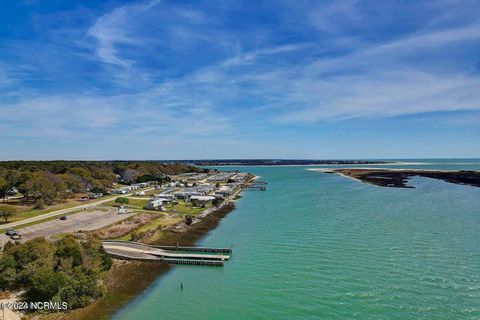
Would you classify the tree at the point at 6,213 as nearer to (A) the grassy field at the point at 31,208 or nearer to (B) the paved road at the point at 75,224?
(A) the grassy field at the point at 31,208

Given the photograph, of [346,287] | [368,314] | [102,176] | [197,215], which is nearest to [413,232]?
[346,287]

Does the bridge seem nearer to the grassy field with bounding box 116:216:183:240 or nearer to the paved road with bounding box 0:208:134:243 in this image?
the grassy field with bounding box 116:216:183:240

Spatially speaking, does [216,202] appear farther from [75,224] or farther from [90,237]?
[90,237]

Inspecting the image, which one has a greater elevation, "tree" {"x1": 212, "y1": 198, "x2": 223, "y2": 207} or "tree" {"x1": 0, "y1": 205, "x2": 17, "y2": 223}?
"tree" {"x1": 0, "y1": 205, "x2": 17, "y2": 223}

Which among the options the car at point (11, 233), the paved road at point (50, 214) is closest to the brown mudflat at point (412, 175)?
the paved road at point (50, 214)

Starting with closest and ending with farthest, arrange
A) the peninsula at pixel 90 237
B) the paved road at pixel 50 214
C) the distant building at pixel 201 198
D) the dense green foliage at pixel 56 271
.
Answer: the dense green foliage at pixel 56 271, the peninsula at pixel 90 237, the paved road at pixel 50 214, the distant building at pixel 201 198

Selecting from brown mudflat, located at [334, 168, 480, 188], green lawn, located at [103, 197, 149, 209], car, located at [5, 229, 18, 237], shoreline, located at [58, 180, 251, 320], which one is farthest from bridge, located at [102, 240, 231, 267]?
brown mudflat, located at [334, 168, 480, 188]

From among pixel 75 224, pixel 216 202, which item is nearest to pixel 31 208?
pixel 75 224
